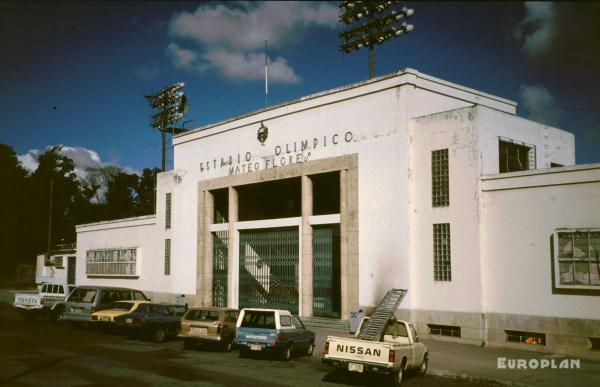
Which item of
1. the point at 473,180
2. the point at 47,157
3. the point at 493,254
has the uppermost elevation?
the point at 47,157

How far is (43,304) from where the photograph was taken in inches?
1064

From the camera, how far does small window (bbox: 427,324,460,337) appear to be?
69.1 ft

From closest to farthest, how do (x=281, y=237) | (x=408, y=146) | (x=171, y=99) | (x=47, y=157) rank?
(x=408, y=146) → (x=281, y=237) → (x=171, y=99) → (x=47, y=157)

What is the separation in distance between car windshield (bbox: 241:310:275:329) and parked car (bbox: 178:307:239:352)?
1.13 meters

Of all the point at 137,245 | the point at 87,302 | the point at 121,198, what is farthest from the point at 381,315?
the point at 121,198

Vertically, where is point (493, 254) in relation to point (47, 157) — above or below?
below

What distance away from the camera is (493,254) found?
66.9ft

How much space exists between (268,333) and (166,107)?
1696 inches

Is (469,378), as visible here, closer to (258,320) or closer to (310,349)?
(310,349)

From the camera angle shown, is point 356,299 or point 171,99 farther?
point 171,99

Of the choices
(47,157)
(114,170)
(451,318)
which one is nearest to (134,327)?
(451,318)

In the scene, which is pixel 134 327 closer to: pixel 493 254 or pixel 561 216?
pixel 493 254

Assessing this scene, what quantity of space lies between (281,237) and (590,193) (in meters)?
14.3

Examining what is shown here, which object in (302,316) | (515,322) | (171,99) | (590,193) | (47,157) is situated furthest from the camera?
(47,157)
